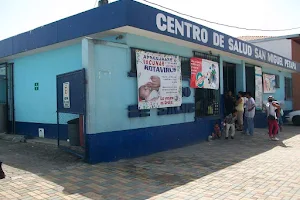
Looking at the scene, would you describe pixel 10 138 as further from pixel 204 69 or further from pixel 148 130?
pixel 204 69

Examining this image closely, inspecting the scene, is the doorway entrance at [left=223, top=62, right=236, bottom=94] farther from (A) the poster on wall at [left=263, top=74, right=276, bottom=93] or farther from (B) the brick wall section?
(B) the brick wall section

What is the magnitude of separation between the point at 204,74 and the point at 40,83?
5663 millimetres

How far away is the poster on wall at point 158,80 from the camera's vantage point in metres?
7.55

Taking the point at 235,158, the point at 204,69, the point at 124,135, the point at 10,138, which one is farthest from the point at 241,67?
the point at 10,138

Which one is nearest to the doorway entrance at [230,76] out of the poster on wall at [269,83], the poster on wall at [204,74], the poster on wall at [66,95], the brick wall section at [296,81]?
the poster on wall at [204,74]

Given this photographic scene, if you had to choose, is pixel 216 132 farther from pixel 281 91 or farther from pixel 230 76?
pixel 281 91

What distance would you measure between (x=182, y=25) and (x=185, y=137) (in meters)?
3.46

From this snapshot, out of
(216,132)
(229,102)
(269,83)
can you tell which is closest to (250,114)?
(229,102)

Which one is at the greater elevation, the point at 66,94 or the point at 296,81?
the point at 296,81

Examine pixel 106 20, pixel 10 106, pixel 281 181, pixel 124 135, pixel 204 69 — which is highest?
pixel 106 20

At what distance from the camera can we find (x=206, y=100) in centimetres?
1053

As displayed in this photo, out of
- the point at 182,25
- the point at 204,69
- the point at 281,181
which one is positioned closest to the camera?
the point at 281,181

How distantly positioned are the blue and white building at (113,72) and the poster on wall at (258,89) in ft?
5.60

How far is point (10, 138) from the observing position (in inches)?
401
